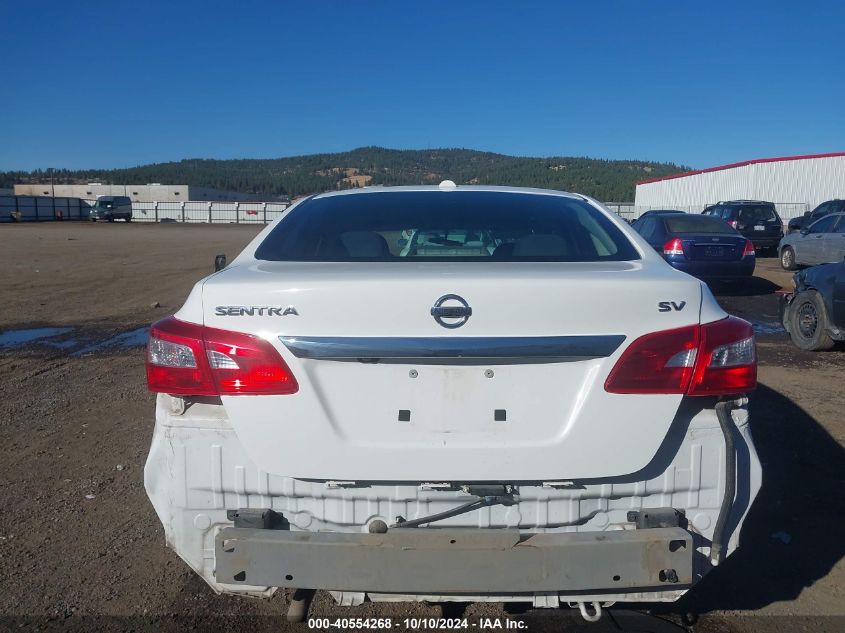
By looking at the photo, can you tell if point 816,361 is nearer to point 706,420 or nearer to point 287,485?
point 706,420

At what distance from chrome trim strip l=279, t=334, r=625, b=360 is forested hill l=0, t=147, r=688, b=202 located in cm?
365

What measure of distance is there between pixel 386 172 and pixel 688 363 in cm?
4911

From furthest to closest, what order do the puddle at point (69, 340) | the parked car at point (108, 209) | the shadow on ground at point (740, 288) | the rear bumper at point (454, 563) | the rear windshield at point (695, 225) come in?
the parked car at point (108, 209), the shadow on ground at point (740, 288), the rear windshield at point (695, 225), the puddle at point (69, 340), the rear bumper at point (454, 563)

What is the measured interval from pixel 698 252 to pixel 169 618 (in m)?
12.7

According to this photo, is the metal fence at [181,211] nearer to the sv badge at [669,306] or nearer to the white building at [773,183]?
the white building at [773,183]

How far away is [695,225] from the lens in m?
14.8

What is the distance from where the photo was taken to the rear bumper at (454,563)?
2.36m

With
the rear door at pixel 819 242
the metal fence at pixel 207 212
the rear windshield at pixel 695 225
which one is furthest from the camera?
the metal fence at pixel 207 212

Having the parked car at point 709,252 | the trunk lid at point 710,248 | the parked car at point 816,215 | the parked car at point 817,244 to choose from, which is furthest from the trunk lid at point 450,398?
the parked car at point 816,215

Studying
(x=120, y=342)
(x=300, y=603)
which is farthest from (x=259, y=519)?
(x=120, y=342)

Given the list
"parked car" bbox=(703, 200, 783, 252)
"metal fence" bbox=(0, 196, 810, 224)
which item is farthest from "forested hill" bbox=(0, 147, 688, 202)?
"metal fence" bbox=(0, 196, 810, 224)

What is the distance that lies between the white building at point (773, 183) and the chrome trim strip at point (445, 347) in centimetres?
3616

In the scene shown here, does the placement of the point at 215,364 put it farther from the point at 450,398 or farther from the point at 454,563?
the point at 454,563

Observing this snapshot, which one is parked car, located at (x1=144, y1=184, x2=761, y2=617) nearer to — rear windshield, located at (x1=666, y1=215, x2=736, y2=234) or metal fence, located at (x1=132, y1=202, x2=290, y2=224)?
rear windshield, located at (x1=666, y1=215, x2=736, y2=234)
